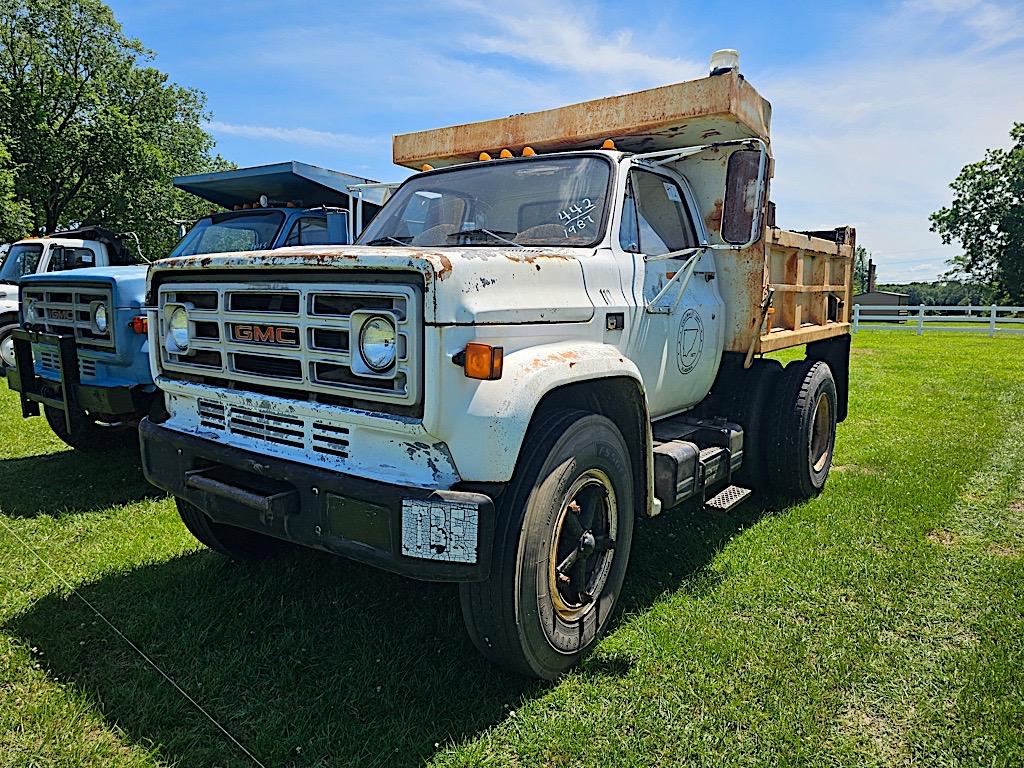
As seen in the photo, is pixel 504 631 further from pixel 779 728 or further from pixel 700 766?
pixel 779 728

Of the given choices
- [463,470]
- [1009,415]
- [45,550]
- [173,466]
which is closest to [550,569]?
[463,470]

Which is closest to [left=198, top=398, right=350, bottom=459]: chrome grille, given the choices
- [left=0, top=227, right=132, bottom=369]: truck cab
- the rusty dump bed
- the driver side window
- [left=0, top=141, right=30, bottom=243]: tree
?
the driver side window

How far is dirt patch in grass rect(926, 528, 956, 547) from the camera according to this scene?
4.81m

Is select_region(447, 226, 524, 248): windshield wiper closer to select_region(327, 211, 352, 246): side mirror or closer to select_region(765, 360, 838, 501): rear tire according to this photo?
select_region(765, 360, 838, 501): rear tire

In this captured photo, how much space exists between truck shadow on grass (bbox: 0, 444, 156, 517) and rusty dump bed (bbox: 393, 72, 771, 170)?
341cm

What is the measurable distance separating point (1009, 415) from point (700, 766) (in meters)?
8.21

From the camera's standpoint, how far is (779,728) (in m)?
2.90

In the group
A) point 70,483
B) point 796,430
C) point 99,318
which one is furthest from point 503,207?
point 70,483

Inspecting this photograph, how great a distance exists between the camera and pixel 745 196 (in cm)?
377

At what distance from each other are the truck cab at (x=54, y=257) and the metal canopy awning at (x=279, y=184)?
12.4 feet

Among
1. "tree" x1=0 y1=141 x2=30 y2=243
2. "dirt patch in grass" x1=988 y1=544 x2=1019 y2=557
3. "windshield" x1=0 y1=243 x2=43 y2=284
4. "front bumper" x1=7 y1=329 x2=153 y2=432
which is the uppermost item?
"tree" x1=0 y1=141 x2=30 y2=243

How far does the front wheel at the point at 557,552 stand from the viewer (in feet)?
9.39

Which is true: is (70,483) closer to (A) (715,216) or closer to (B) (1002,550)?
(A) (715,216)

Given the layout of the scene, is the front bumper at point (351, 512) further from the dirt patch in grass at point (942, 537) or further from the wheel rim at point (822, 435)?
the wheel rim at point (822, 435)
